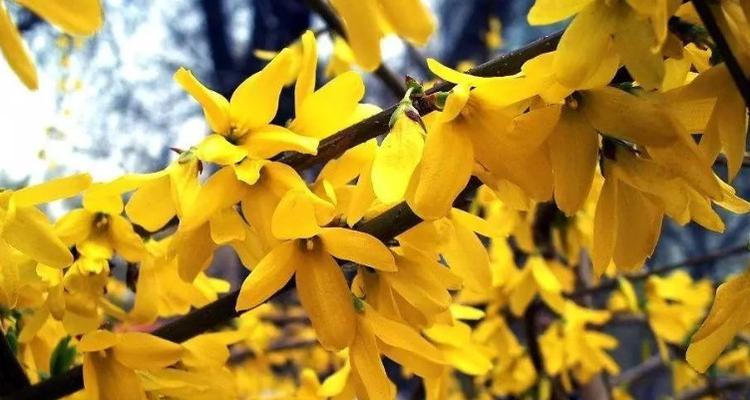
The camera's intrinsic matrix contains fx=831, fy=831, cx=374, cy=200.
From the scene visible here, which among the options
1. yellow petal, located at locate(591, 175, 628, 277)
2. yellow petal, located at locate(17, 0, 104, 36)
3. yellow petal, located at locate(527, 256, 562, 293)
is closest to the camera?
yellow petal, located at locate(17, 0, 104, 36)

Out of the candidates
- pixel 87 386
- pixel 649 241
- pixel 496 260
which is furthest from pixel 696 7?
pixel 496 260

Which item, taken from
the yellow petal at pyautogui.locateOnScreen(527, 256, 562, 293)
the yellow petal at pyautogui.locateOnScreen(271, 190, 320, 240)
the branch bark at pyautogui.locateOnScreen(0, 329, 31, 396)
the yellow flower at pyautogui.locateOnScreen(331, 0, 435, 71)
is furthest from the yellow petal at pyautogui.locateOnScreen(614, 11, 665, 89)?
the yellow petal at pyautogui.locateOnScreen(527, 256, 562, 293)

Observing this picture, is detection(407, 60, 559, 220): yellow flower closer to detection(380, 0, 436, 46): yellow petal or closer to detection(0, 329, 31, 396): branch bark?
detection(380, 0, 436, 46): yellow petal

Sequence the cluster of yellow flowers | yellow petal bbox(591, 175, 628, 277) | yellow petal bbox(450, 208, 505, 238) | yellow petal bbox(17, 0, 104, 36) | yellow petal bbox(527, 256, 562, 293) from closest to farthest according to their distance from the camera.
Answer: yellow petal bbox(17, 0, 104, 36)
the cluster of yellow flowers
yellow petal bbox(591, 175, 628, 277)
yellow petal bbox(450, 208, 505, 238)
yellow petal bbox(527, 256, 562, 293)

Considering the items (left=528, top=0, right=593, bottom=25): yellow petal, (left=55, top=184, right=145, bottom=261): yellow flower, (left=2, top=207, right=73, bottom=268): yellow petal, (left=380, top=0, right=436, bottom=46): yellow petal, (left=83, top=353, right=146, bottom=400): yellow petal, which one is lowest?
(left=83, top=353, right=146, bottom=400): yellow petal

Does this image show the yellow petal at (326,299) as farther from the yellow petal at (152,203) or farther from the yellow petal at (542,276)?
the yellow petal at (542,276)

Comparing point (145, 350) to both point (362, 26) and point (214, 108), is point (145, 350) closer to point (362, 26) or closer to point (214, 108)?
point (214, 108)

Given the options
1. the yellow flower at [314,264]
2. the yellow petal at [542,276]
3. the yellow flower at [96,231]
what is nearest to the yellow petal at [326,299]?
the yellow flower at [314,264]

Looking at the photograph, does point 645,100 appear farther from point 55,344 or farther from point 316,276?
point 55,344
